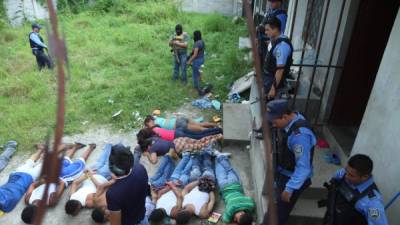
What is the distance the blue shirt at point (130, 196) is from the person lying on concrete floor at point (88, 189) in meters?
1.36

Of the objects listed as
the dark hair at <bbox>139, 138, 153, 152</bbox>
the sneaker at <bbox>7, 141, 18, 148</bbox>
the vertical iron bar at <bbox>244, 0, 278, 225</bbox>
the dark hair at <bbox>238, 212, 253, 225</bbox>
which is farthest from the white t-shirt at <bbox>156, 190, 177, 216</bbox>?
the vertical iron bar at <bbox>244, 0, 278, 225</bbox>

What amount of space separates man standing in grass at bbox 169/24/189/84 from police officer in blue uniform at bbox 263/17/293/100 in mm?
3550

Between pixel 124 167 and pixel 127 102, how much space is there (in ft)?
14.5

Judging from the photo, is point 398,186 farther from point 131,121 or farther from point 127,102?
point 127,102

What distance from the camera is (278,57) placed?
3.81 metres

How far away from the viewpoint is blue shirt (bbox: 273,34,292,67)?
376cm

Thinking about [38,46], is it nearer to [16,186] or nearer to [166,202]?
[16,186]

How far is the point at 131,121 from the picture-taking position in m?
6.21

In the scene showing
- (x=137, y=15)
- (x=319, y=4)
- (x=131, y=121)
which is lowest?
(x=131, y=121)

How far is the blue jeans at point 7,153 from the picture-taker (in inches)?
198

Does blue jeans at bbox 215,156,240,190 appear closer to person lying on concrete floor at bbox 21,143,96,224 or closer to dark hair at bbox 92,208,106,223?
dark hair at bbox 92,208,106,223

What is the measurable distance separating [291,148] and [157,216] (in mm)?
1833

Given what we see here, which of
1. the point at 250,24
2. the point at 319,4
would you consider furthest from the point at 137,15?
the point at 250,24

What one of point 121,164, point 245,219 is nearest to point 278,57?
point 245,219
